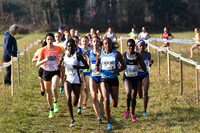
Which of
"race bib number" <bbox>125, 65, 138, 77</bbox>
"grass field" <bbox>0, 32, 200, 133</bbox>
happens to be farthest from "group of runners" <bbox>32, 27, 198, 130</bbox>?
"grass field" <bbox>0, 32, 200, 133</bbox>

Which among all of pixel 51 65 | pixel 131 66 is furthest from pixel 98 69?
pixel 51 65

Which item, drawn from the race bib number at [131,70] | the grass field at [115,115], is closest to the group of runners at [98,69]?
the race bib number at [131,70]

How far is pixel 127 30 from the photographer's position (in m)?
53.9

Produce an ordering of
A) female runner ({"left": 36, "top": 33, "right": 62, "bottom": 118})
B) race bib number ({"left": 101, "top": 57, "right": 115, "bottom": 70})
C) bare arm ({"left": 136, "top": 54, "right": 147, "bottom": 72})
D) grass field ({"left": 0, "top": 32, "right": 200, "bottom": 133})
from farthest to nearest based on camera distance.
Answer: female runner ({"left": 36, "top": 33, "right": 62, "bottom": 118}), bare arm ({"left": 136, "top": 54, "right": 147, "bottom": 72}), grass field ({"left": 0, "top": 32, "right": 200, "bottom": 133}), race bib number ({"left": 101, "top": 57, "right": 115, "bottom": 70})

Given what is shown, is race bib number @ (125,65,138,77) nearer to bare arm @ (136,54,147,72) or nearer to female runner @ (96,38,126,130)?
bare arm @ (136,54,147,72)

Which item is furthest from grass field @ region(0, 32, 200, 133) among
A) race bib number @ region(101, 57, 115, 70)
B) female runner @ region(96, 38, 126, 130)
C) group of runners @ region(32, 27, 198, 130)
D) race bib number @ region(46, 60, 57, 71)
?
race bib number @ region(101, 57, 115, 70)

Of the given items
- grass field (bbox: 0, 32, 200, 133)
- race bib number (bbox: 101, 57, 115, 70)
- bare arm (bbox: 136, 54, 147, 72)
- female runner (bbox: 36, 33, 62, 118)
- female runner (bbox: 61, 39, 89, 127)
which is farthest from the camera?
female runner (bbox: 36, 33, 62, 118)

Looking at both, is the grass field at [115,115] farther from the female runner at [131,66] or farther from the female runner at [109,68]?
the female runner at [109,68]

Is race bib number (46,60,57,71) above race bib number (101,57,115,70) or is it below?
below

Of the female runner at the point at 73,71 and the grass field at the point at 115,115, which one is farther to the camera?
the female runner at the point at 73,71

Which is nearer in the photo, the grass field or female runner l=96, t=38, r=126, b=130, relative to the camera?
female runner l=96, t=38, r=126, b=130

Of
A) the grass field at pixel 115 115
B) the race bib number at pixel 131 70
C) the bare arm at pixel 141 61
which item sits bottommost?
the grass field at pixel 115 115

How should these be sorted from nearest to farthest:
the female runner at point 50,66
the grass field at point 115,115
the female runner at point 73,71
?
the grass field at point 115,115 < the female runner at point 73,71 < the female runner at point 50,66

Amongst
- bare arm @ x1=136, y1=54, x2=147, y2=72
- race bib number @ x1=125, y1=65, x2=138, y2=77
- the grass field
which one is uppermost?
bare arm @ x1=136, y1=54, x2=147, y2=72
